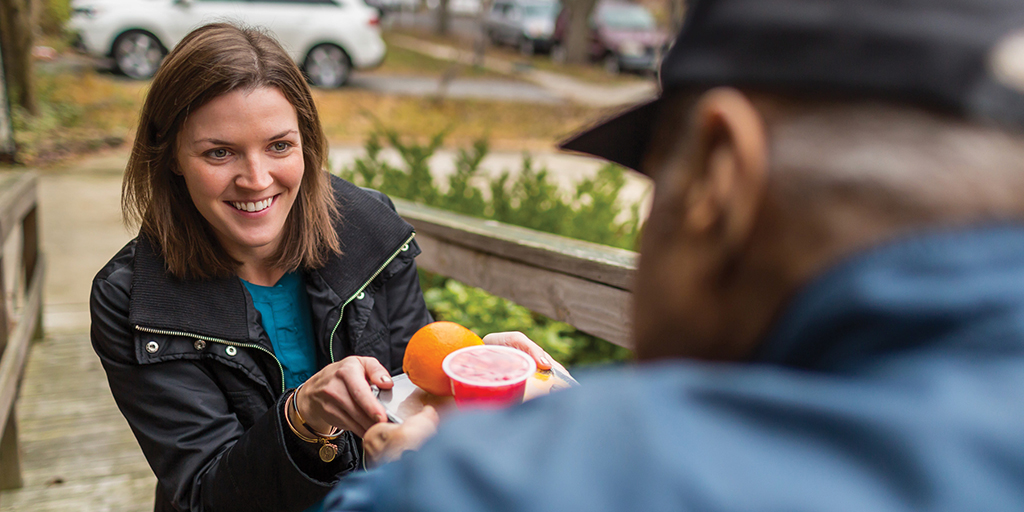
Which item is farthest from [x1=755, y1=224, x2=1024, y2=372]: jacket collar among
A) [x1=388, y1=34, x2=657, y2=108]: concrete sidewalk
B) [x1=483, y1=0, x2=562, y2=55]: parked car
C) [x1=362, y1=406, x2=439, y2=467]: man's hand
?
[x1=483, y1=0, x2=562, y2=55]: parked car

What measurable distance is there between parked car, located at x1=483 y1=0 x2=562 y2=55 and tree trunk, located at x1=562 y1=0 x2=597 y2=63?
164cm

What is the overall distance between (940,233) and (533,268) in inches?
80.7

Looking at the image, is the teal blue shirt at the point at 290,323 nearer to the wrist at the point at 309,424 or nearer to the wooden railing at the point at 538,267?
the wrist at the point at 309,424

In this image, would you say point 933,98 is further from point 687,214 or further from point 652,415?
point 652,415

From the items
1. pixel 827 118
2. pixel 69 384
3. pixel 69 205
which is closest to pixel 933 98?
pixel 827 118

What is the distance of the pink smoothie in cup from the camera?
1.18 meters

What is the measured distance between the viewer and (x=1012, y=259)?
527 millimetres

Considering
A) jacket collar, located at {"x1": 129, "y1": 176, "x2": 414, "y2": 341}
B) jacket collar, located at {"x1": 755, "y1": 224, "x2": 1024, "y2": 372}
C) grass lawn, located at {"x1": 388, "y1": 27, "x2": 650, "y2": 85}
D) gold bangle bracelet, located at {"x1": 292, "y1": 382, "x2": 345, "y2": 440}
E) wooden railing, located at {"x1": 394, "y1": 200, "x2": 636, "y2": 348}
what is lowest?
grass lawn, located at {"x1": 388, "y1": 27, "x2": 650, "y2": 85}

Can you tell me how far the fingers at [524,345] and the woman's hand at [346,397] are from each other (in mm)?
292

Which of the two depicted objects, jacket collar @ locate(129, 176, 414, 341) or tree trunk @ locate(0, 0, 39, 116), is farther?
tree trunk @ locate(0, 0, 39, 116)

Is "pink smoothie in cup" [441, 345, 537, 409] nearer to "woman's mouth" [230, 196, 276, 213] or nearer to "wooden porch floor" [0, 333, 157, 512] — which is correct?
"woman's mouth" [230, 196, 276, 213]

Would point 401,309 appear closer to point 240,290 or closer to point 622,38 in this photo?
point 240,290

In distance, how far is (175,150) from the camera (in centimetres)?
174

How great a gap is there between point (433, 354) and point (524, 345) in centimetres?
25
